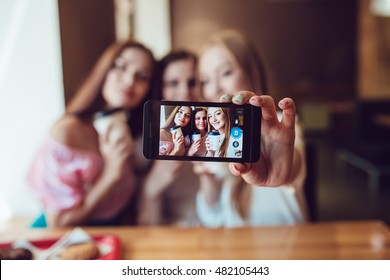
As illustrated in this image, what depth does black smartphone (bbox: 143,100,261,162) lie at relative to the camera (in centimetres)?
55

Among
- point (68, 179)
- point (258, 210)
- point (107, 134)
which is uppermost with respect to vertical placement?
point (107, 134)

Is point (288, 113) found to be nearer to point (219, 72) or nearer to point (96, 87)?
point (219, 72)

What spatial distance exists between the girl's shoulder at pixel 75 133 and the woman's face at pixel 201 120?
0.79 meters

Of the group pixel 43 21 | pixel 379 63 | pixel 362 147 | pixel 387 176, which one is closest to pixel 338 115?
pixel 379 63

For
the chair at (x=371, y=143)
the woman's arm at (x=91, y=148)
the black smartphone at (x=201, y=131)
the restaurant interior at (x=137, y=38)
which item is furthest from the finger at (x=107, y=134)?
the chair at (x=371, y=143)

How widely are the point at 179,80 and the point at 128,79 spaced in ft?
0.51

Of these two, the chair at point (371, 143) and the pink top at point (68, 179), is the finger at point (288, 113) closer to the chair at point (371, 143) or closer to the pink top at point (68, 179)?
the pink top at point (68, 179)

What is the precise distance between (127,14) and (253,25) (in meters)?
0.41

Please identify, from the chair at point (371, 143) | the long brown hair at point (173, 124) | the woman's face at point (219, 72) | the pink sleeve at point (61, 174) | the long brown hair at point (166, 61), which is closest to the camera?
the long brown hair at point (173, 124)

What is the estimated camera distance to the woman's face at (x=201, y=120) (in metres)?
0.55

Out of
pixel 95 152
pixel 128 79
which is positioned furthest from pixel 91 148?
pixel 128 79

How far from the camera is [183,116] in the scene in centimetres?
55

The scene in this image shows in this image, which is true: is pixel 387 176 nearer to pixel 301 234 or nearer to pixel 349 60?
pixel 349 60

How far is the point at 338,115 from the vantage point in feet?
5.98
